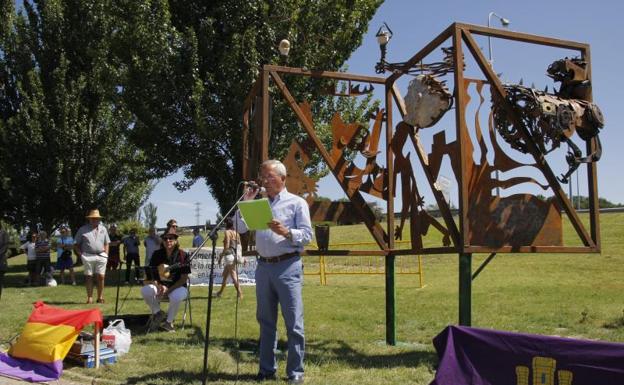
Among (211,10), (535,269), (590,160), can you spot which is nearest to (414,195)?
(590,160)

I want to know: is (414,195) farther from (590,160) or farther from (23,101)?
(23,101)

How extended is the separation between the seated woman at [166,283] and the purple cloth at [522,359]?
14.8ft

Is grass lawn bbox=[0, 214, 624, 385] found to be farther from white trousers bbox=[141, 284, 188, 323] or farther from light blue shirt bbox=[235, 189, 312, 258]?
light blue shirt bbox=[235, 189, 312, 258]

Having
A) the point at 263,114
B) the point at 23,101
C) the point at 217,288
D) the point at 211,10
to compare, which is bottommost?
the point at 217,288

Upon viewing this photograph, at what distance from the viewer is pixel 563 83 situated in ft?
19.8

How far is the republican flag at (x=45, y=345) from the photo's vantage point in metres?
5.37

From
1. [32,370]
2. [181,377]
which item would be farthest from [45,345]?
[181,377]

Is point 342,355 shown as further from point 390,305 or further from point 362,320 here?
point 362,320

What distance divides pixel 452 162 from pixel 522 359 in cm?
254

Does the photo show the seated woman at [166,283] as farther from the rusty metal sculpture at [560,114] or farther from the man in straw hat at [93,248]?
the rusty metal sculpture at [560,114]

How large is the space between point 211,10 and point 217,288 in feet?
24.4

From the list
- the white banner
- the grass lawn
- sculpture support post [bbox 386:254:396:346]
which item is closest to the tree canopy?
the white banner

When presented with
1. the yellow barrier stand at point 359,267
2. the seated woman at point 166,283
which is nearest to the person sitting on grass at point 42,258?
the yellow barrier stand at point 359,267

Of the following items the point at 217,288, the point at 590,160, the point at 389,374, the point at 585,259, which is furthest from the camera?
the point at 585,259
